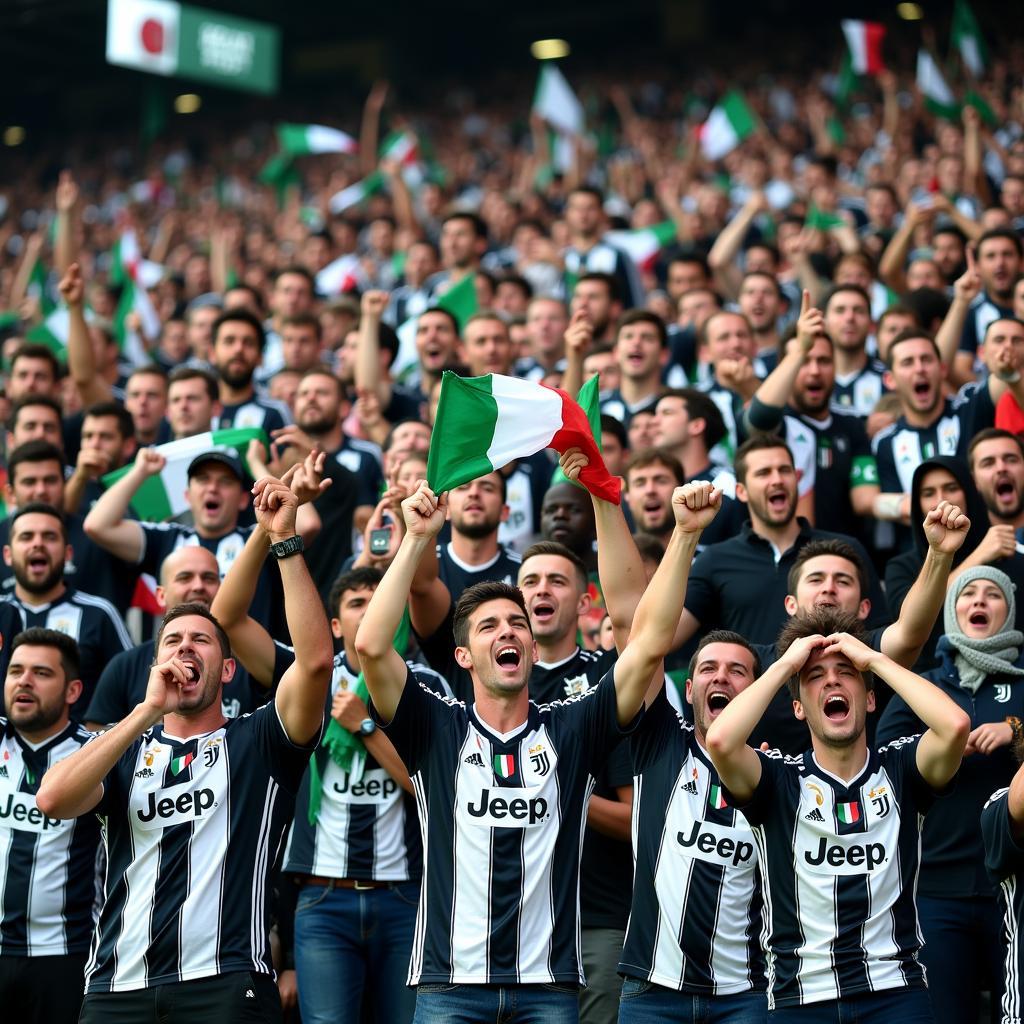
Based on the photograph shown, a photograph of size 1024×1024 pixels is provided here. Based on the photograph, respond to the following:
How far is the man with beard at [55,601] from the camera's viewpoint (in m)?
7.43

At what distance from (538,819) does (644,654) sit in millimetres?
647

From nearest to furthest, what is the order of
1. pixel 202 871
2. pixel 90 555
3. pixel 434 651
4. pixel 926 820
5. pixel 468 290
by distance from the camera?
pixel 202 871 < pixel 926 820 < pixel 434 651 < pixel 90 555 < pixel 468 290

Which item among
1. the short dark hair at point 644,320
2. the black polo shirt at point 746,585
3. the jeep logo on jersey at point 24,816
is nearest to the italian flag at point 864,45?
the short dark hair at point 644,320

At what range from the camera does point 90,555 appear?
8133 millimetres

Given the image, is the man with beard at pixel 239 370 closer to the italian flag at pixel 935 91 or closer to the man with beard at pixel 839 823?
the man with beard at pixel 839 823

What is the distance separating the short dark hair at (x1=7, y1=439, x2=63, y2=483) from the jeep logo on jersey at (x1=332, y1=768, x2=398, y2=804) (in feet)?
9.71

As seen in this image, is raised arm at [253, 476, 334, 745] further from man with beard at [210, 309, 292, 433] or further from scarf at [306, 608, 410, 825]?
man with beard at [210, 309, 292, 433]

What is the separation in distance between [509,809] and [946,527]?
180 cm

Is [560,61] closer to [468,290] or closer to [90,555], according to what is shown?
[468,290]

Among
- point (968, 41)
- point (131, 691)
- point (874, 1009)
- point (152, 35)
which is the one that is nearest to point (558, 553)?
point (131, 691)

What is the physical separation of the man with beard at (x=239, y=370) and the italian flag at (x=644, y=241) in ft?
13.5

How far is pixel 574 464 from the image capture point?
5.75m

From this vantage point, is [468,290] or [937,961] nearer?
[937,961]

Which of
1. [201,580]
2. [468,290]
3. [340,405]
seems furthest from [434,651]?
[468,290]
